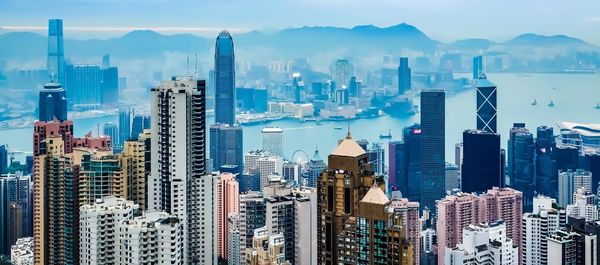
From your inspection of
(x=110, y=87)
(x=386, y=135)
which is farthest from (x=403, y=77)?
(x=110, y=87)

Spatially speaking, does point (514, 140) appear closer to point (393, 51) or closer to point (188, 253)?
point (393, 51)

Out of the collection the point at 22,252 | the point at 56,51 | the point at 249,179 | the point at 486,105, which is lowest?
the point at 22,252

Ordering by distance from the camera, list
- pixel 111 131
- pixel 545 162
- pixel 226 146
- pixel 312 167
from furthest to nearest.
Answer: pixel 545 162 < pixel 226 146 < pixel 111 131 < pixel 312 167

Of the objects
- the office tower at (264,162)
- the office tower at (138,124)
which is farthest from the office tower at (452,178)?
the office tower at (138,124)

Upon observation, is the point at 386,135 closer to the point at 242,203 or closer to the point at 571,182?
the point at 571,182

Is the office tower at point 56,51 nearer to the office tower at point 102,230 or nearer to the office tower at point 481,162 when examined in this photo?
the office tower at point 102,230

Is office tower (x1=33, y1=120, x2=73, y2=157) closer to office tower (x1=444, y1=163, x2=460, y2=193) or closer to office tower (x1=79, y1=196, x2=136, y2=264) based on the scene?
office tower (x1=79, y1=196, x2=136, y2=264)
